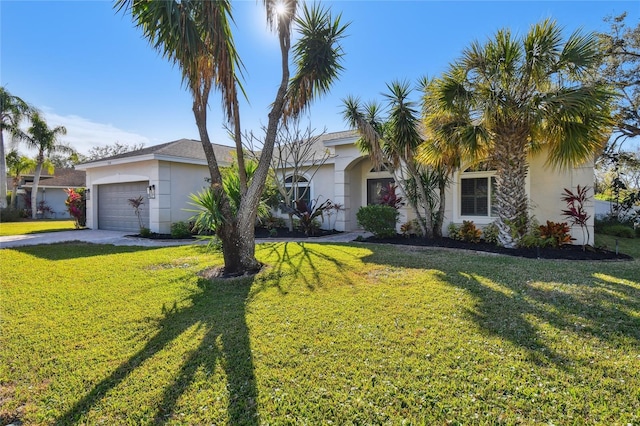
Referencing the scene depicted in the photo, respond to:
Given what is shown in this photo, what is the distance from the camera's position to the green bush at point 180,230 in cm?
1418

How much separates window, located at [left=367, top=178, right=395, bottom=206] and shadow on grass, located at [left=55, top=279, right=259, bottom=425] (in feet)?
35.7

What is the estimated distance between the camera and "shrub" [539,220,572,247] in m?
9.53

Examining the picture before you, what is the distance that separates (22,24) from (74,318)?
353 inches

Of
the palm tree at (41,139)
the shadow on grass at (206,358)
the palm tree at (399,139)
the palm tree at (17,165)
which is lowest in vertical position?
the shadow on grass at (206,358)

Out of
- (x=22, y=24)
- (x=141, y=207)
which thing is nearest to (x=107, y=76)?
(x=22, y=24)

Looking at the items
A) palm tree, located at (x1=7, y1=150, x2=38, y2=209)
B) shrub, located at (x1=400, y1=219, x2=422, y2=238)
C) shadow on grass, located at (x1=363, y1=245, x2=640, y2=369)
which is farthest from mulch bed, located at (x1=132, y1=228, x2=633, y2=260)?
palm tree, located at (x1=7, y1=150, x2=38, y2=209)

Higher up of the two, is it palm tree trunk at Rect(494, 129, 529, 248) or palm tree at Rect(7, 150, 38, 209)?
palm tree at Rect(7, 150, 38, 209)

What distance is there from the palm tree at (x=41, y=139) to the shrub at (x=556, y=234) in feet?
114

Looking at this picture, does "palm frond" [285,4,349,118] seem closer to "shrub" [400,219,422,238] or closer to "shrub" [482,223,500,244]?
"shrub" [400,219,422,238]

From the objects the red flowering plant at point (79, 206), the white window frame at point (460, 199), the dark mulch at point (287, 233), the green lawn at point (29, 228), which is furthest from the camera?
the red flowering plant at point (79, 206)

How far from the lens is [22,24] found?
887 centimetres

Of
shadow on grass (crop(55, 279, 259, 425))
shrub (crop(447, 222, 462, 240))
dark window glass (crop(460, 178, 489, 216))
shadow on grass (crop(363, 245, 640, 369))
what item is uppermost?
dark window glass (crop(460, 178, 489, 216))

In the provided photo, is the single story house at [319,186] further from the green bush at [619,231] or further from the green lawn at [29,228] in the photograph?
the green bush at [619,231]

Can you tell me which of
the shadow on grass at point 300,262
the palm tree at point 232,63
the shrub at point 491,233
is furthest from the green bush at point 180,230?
the shrub at point 491,233
